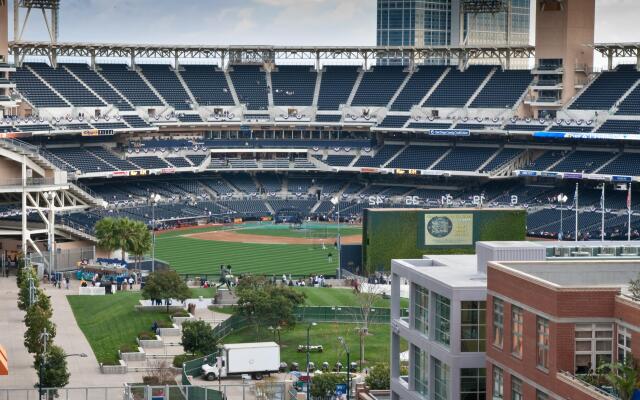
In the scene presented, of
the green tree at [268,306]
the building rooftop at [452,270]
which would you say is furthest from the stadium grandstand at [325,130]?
the building rooftop at [452,270]

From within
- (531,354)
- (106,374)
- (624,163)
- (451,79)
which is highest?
(451,79)

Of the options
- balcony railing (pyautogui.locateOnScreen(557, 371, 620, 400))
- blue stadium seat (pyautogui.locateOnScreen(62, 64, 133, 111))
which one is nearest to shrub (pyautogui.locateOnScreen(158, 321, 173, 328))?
balcony railing (pyautogui.locateOnScreen(557, 371, 620, 400))

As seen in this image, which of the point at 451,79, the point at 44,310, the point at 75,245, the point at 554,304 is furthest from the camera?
the point at 451,79

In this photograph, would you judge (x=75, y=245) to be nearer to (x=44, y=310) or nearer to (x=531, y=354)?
(x=44, y=310)

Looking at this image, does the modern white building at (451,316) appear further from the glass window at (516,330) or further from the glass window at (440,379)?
the glass window at (516,330)

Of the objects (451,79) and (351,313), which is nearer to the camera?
(351,313)

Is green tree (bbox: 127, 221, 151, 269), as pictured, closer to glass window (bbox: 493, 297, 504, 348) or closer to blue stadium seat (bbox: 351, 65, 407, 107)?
blue stadium seat (bbox: 351, 65, 407, 107)

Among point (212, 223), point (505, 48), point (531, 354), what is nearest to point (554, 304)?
point (531, 354)
